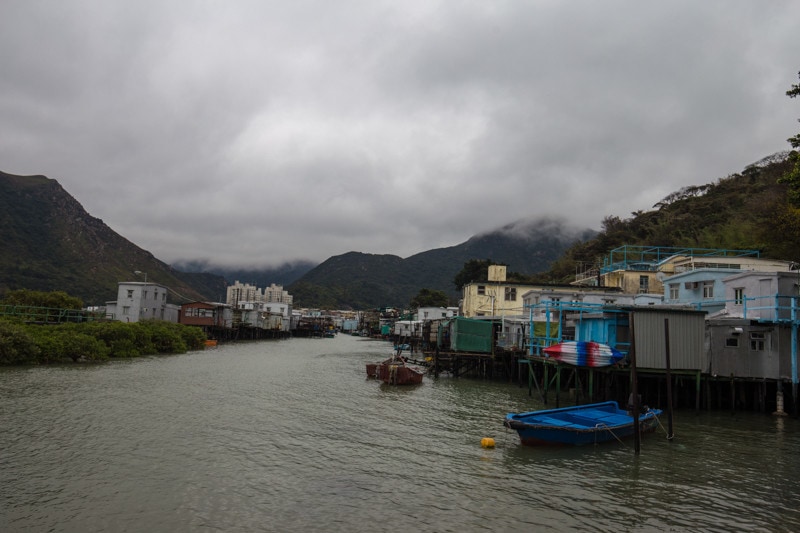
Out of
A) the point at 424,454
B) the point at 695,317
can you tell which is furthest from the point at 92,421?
the point at 695,317

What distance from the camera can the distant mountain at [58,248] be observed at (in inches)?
4224

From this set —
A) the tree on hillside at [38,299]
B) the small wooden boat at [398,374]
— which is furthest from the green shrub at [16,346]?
the small wooden boat at [398,374]

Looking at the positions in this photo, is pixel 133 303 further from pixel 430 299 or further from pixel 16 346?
pixel 430 299

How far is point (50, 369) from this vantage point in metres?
38.1

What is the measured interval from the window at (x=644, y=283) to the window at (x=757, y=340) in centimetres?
2833

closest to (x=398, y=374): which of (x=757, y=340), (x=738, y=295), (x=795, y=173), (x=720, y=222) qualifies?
(x=757, y=340)

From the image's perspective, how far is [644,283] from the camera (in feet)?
184

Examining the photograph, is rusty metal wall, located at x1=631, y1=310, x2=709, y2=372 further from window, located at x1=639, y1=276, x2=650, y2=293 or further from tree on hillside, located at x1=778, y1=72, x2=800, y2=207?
window, located at x1=639, y1=276, x2=650, y2=293

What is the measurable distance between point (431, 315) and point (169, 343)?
4646cm

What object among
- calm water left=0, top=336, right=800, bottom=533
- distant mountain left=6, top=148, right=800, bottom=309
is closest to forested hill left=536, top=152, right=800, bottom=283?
distant mountain left=6, top=148, right=800, bottom=309

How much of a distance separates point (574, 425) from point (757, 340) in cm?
1570

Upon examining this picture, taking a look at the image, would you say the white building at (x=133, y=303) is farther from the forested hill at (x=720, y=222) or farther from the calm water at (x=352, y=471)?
the forested hill at (x=720, y=222)

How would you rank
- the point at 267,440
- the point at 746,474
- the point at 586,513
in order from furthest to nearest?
the point at 267,440
the point at 746,474
the point at 586,513

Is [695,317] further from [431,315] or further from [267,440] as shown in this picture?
[431,315]
